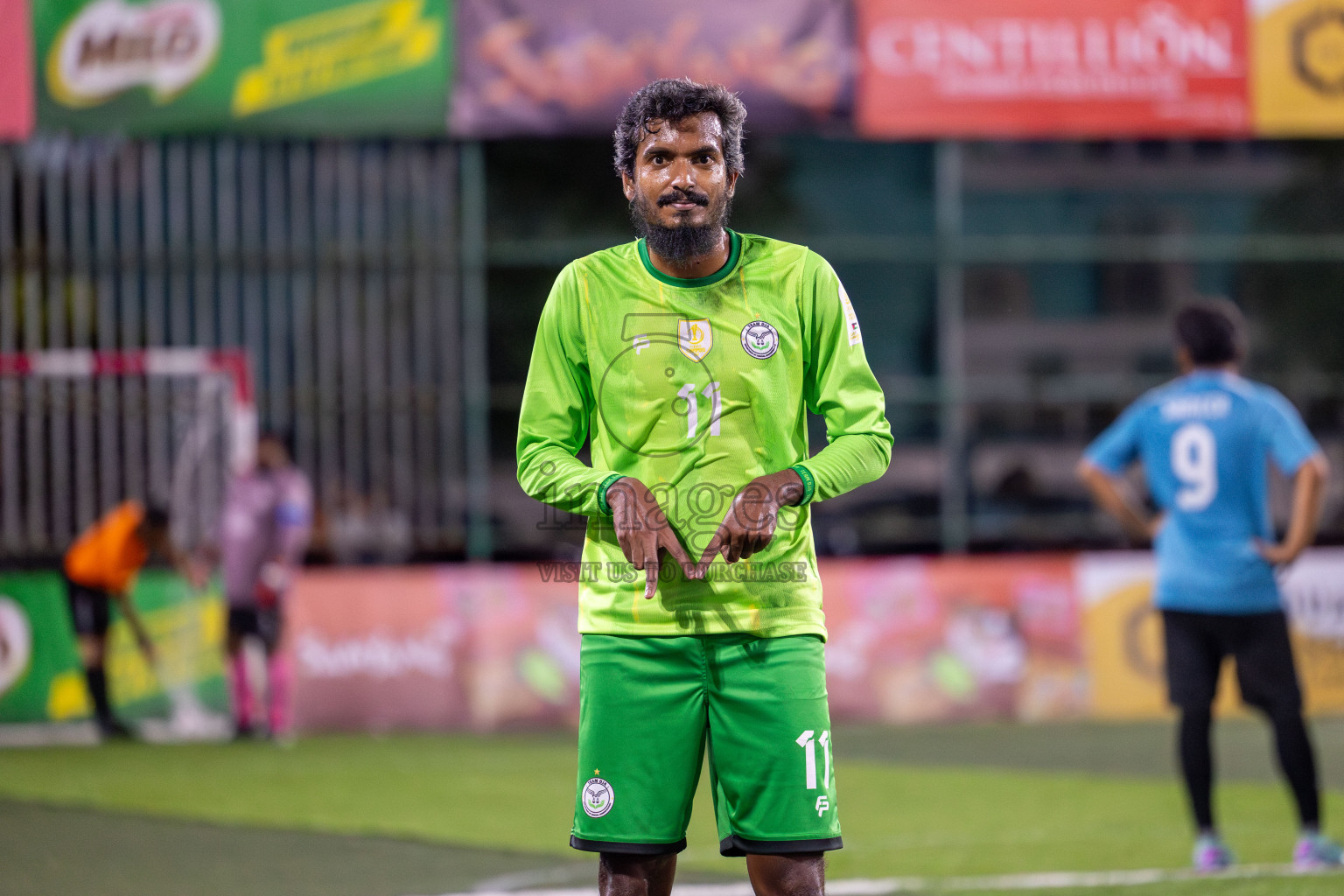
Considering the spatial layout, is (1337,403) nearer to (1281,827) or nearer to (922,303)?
(922,303)

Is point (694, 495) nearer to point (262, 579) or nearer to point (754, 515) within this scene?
point (754, 515)

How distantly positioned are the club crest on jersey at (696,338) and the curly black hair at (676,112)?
1.11 feet

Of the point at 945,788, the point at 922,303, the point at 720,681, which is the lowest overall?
the point at 945,788

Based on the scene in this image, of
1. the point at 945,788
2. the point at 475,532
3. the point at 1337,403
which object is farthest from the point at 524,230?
the point at 945,788

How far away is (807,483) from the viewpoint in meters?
3.80

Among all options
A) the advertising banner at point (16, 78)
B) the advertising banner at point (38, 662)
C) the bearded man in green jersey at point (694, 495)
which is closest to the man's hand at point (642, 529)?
the bearded man in green jersey at point (694, 495)

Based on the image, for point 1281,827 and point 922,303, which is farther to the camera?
point 922,303

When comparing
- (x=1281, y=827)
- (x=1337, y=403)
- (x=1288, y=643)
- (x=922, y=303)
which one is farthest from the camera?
(x=922, y=303)

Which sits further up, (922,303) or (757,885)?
(922,303)

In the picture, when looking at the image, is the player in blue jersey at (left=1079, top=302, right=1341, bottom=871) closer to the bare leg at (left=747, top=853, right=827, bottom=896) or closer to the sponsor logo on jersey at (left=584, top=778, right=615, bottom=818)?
the bare leg at (left=747, top=853, right=827, bottom=896)

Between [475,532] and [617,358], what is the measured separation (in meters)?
10.4

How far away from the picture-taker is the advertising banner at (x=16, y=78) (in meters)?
13.0

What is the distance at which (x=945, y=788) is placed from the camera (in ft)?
32.4

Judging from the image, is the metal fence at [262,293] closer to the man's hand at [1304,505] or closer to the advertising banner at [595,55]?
the advertising banner at [595,55]
